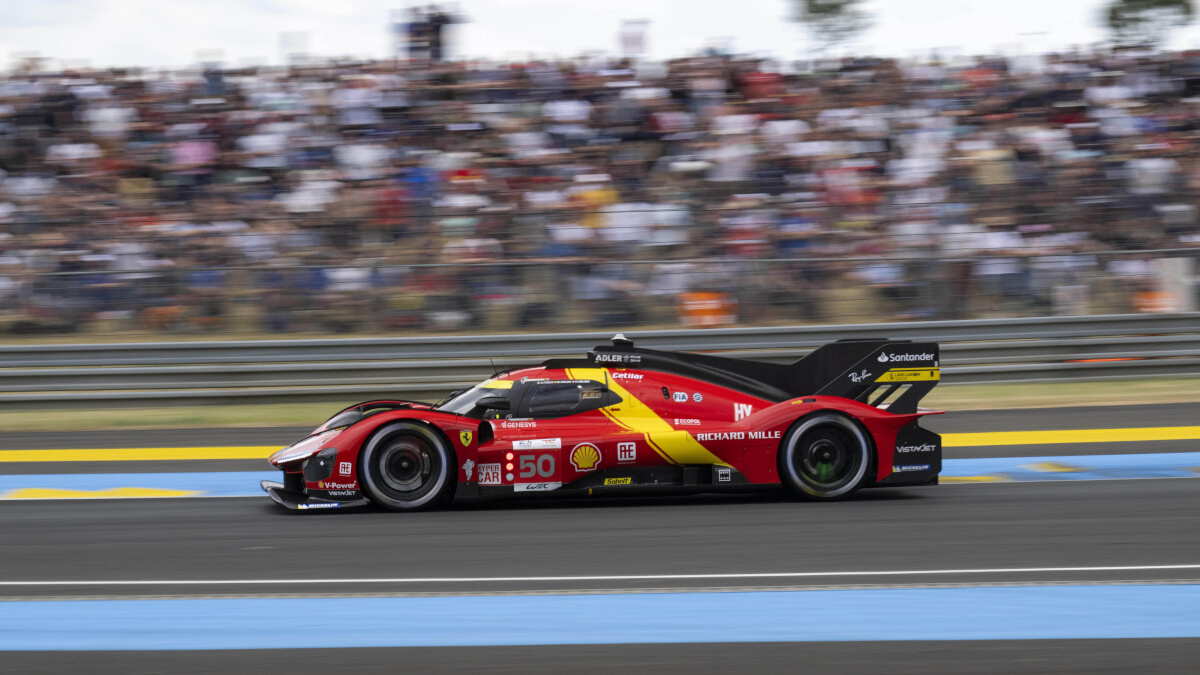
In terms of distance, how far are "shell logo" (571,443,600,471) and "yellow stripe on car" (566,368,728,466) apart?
0.24 m

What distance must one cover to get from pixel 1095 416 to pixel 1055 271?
185cm

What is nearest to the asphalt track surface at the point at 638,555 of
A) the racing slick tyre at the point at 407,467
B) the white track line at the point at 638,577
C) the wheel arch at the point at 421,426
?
the white track line at the point at 638,577

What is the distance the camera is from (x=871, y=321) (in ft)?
40.7

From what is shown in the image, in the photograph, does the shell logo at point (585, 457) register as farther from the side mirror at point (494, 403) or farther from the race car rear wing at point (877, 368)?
the race car rear wing at point (877, 368)

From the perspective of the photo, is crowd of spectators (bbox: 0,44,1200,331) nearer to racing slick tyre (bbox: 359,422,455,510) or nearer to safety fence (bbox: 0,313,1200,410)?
safety fence (bbox: 0,313,1200,410)

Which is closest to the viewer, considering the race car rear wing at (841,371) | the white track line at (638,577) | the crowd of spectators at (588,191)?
the white track line at (638,577)

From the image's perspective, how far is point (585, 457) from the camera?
7203 mm

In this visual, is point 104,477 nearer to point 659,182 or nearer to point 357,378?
point 357,378

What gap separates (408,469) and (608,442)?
1.28 m

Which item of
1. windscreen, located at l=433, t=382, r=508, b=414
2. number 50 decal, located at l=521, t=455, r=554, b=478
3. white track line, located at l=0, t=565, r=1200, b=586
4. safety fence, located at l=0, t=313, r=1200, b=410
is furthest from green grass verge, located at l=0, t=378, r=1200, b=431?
white track line, located at l=0, t=565, r=1200, b=586

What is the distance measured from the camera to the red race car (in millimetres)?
7184

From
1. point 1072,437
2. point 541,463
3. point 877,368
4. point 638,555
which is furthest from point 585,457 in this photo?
point 1072,437

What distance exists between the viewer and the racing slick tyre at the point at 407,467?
7145mm

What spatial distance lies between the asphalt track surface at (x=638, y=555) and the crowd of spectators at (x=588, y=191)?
→ 181 inches
